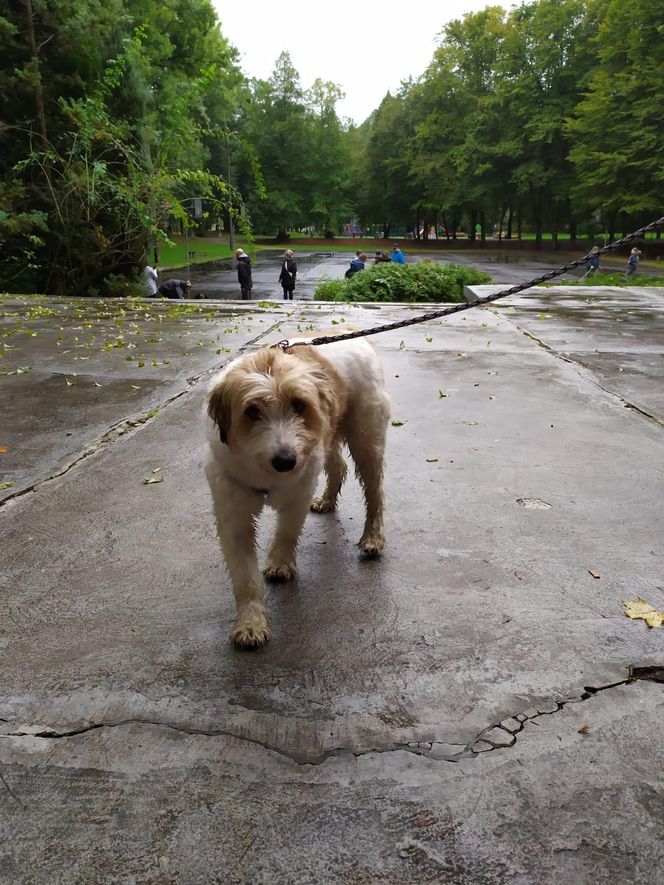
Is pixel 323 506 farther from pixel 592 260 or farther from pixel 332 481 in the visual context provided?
pixel 592 260

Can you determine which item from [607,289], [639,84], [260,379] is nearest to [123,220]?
[607,289]

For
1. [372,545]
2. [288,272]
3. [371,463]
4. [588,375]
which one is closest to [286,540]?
[372,545]

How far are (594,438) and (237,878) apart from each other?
4809mm

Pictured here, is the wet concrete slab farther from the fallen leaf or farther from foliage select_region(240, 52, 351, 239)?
foliage select_region(240, 52, 351, 239)

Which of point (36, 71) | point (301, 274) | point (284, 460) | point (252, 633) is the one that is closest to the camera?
point (284, 460)

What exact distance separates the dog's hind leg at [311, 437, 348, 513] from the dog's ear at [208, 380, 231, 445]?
1308 millimetres

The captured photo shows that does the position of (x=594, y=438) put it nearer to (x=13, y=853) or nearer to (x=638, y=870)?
(x=638, y=870)

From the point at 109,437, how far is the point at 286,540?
9.75 ft

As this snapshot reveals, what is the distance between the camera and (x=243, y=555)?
9.37 feet

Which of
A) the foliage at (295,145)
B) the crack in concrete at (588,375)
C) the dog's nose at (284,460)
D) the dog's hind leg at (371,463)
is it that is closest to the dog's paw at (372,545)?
the dog's hind leg at (371,463)

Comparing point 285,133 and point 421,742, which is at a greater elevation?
point 285,133

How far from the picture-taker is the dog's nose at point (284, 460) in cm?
244

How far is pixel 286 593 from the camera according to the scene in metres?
3.24

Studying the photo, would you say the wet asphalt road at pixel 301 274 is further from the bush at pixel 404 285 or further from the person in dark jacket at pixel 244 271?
the bush at pixel 404 285
